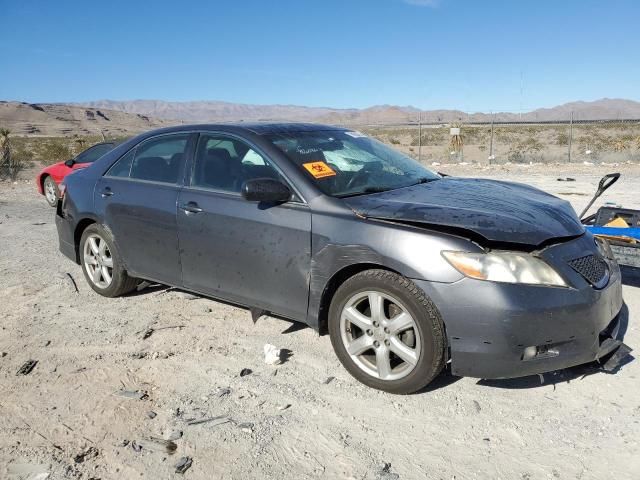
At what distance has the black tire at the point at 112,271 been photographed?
511 centimetres

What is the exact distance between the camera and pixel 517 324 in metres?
3.03

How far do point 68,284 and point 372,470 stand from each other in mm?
4265

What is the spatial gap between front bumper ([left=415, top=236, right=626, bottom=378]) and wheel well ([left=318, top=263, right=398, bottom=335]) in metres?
0.43

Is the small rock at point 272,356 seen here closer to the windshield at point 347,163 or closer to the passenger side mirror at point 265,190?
the passenger side mirror at point 265,190

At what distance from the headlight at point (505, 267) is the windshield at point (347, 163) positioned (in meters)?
1.02

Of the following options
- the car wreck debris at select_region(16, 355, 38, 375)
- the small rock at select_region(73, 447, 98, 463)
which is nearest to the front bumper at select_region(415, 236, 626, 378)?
the small rock at select_region(73, 447, 98, 463)

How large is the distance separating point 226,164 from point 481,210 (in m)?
1.93

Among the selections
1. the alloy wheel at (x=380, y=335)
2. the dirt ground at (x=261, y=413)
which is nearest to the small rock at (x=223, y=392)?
the dirt ground at (x=261, y=413)

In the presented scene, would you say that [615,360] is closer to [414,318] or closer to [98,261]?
[414,318]

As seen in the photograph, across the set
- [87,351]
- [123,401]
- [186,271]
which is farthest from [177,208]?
[123,401]

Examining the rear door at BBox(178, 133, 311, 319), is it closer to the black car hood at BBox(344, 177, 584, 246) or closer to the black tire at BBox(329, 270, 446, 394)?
the black tire at BBox(329, 270, 446, 394)

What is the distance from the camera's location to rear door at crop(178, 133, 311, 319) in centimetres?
379

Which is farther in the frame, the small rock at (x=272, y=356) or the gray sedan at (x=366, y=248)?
the small rock at (x=272, y=356)

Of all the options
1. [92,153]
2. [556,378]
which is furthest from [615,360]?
[92,153]
